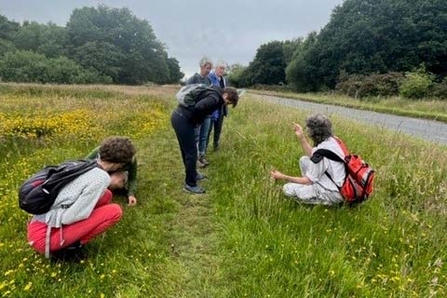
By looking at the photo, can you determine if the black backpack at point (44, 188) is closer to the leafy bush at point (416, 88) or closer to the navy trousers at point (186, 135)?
the navy trousers at point (186, 135)

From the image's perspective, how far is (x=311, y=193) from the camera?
180 inches

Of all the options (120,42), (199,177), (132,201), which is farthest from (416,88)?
(120,42)

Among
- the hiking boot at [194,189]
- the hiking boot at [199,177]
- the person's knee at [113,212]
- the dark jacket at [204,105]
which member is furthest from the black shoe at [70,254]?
the hiking boot at [199,177]

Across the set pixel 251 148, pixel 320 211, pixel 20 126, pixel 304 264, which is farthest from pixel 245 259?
pixel 20 126

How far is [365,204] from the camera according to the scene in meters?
4.64

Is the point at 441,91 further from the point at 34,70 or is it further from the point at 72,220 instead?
the point at 34,70

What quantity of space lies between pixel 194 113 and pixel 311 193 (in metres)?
2.05

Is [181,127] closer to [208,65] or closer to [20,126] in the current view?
[208,65]

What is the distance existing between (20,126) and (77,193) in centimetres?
635

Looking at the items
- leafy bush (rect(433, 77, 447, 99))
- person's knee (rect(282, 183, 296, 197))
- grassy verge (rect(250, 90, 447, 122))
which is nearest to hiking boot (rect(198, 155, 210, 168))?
person's knee (rect(282, 183, 296, 197))

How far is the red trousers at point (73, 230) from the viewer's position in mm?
3195

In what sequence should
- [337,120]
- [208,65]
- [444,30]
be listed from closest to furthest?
[208,65]
[337,120]
[444,30]

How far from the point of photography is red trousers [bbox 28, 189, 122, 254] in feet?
10.5

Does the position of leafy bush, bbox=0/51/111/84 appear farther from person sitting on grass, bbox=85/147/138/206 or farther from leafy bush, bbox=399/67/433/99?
person sitting on grass, bbox=85/147/138/206
